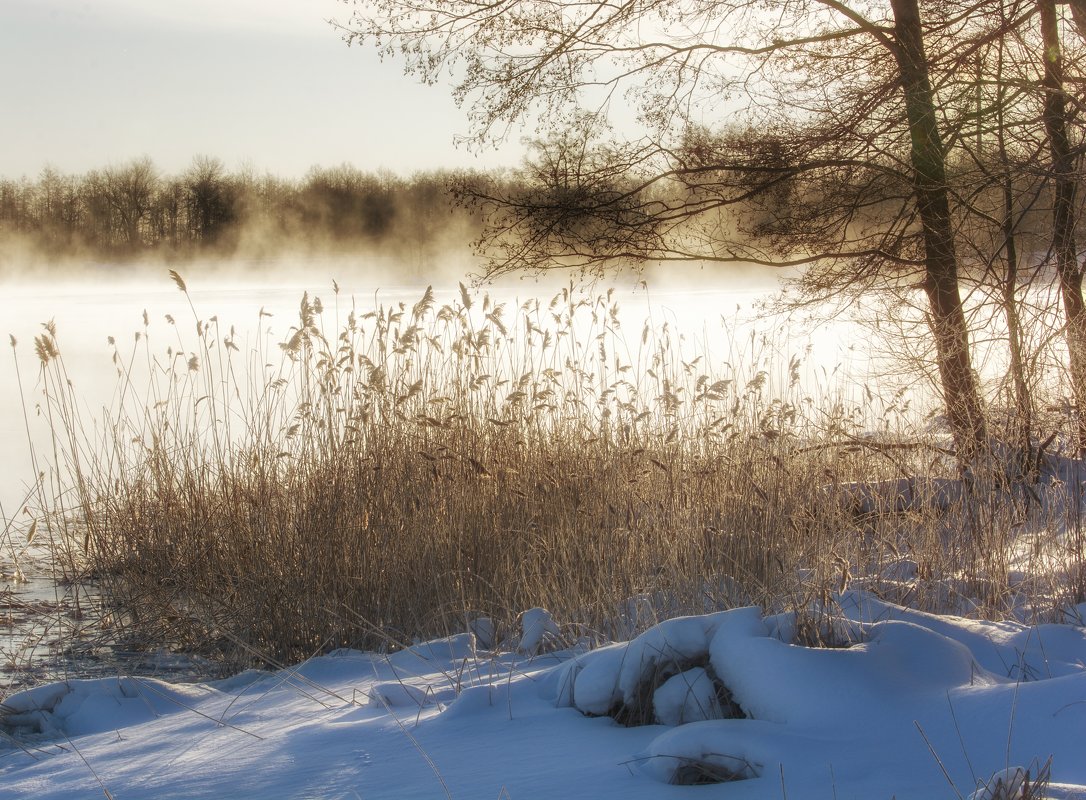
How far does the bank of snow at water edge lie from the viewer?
2.03 m

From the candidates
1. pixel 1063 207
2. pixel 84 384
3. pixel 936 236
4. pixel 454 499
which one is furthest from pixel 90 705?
pixel 84 384

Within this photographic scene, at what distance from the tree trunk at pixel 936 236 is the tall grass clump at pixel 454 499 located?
895mm

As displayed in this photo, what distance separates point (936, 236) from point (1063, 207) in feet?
3.75

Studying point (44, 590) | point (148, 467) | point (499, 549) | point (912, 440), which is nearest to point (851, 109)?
point (912, 440)

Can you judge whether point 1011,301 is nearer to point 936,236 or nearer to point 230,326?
point 936,236

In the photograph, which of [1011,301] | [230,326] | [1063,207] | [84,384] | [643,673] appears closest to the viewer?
[643,673]

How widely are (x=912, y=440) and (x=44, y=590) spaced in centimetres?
531

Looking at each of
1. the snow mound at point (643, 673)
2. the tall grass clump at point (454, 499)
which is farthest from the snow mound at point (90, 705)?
the snow mound at point (643, 673)

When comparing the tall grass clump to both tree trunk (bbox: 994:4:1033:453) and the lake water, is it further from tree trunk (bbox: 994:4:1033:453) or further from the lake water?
tree trunk (bbox: 994:4:1033:453)

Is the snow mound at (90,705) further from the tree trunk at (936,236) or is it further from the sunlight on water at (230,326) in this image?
the tree trunk at (936,236)

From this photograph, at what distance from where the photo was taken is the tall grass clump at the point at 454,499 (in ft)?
13.8

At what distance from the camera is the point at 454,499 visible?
16.2 ft

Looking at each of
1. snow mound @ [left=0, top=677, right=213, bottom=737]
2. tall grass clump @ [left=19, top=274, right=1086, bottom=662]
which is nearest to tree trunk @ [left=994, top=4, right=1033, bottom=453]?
tall grass clump @ [left=19, top=274, right=1086, bottom=662]

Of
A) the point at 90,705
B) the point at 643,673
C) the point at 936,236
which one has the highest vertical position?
the point at 936,236
